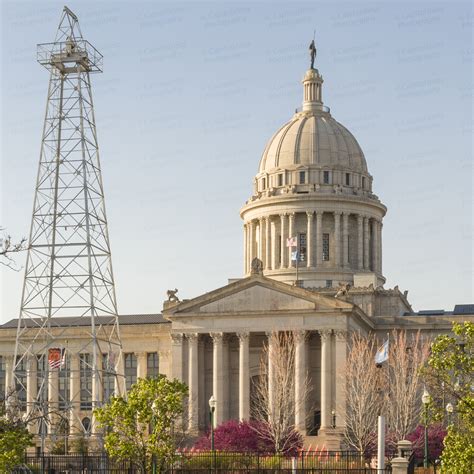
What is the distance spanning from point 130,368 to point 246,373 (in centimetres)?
1830

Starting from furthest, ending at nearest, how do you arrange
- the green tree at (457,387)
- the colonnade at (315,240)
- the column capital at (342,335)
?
the colonnade at (315,240) < the column capital at (342,335) < the green tree at (457,387)

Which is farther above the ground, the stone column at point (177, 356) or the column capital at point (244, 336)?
the column capital at point (244, 336)

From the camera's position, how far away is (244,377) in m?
108

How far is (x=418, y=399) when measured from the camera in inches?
4286

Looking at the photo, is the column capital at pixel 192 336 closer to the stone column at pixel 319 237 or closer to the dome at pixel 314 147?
the stone column at pixel 319 237

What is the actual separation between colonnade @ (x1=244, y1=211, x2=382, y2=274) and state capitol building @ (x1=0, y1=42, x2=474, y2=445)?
102 millimetres

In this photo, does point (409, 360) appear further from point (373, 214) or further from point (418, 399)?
point (373, 214)

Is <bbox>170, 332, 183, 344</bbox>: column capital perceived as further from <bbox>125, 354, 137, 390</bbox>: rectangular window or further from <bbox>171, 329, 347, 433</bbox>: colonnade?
<bbox>125, 354, 137, 390</bbox>: rectangular window

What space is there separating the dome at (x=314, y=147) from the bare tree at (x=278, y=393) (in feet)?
84.8

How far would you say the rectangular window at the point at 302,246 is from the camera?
128875 millimetres

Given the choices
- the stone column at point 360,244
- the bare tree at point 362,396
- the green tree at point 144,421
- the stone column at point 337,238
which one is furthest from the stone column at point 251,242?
the green tree at point 144,421

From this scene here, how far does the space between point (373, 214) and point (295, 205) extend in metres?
8.40

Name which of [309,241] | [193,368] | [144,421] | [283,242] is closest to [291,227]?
[283,242]

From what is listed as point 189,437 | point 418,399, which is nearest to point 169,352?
point 189,437
